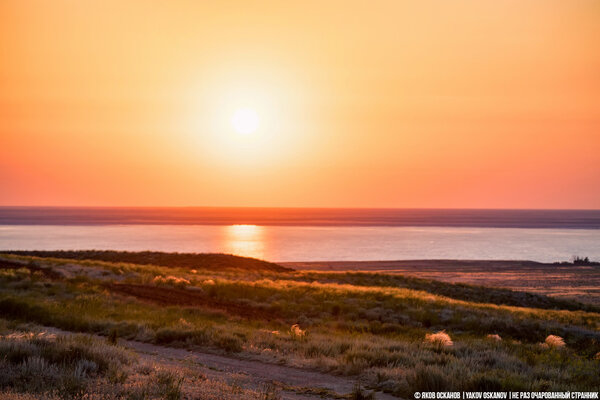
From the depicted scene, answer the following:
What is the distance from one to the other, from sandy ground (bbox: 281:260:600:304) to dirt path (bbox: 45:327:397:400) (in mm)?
38895

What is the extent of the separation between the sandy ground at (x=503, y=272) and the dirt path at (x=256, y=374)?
38895 mm

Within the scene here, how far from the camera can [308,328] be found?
21.1 metres

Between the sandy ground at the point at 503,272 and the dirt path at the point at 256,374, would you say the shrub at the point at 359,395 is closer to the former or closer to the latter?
the dirt path at the point at 256,374

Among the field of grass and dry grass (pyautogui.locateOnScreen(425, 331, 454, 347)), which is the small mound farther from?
dry grass (pyautogui.locateOnScreen(425, 331, 454, 347))

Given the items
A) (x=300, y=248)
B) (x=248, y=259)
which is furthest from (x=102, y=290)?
(x=300, y=248)

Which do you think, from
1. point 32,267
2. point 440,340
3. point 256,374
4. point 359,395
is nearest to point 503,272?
point 32,267

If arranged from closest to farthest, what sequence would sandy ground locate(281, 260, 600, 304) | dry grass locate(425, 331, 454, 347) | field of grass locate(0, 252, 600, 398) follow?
field of grass locate(0, 252, 600, 398)
dry grass locate(425, 331, 454, 347)
sandy ground locate(281, 260, 600, 304)

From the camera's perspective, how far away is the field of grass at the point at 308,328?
1052 centimetres

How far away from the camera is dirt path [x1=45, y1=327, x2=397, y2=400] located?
1060 cm

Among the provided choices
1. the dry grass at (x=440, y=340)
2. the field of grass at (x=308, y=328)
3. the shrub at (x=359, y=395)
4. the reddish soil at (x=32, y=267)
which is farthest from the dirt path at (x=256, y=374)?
the reddish soil at (x=32, y=267)

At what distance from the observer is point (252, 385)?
1067cm

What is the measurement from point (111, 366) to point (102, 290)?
18.9 metres

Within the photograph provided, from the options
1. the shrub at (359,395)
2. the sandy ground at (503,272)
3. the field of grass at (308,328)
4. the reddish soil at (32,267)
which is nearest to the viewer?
the shrub at (359,395)

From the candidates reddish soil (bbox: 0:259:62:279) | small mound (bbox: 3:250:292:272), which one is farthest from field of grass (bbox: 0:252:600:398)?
small mound (bbox: 3:250:292:272)
